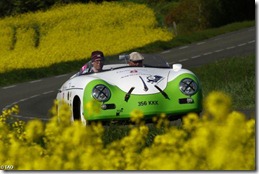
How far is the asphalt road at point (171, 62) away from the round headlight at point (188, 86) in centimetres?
1089

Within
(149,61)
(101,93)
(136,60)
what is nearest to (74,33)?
(149,61)

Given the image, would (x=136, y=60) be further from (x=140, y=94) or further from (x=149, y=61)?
(x=140, y=94)

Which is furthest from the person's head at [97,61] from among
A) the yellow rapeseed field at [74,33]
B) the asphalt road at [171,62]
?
the yellow rapeseed field at [74,33]

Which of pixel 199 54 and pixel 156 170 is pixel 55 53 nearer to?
pixel 199 54

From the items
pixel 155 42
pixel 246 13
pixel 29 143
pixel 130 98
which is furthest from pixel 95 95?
pixel 246 13

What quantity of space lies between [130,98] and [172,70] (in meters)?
1.00

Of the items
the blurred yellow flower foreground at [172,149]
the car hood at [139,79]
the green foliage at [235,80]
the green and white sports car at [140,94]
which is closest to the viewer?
the blurred yellow flower foreground at [172,149]

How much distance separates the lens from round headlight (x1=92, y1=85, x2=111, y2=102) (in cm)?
1217

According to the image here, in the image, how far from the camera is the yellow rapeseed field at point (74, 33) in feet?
154

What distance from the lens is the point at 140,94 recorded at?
40.1ft

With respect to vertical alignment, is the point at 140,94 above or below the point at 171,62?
below

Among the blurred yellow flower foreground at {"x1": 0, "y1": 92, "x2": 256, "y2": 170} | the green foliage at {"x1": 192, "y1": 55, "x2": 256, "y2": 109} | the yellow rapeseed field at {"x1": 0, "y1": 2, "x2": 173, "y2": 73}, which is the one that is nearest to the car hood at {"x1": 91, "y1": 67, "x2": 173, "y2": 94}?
the green foliage at {"x1": 192, "y1": 55, "x2": 256, "y2": 109}

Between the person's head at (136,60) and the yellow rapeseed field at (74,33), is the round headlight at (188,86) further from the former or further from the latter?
the yellow rapeseed field at (74,33)

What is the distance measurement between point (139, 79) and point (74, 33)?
137 ft
